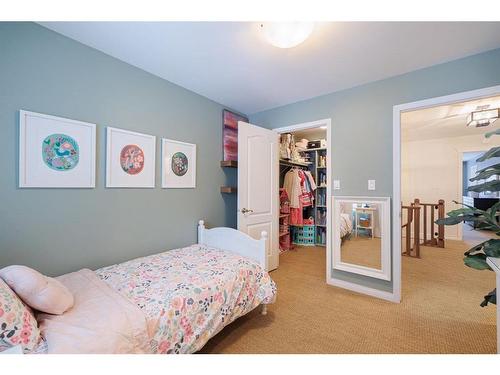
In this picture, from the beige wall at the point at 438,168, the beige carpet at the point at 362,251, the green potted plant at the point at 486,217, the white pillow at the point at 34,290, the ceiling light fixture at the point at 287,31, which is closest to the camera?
the white pillow at the point at 34,290

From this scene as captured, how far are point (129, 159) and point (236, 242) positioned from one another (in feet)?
4.15

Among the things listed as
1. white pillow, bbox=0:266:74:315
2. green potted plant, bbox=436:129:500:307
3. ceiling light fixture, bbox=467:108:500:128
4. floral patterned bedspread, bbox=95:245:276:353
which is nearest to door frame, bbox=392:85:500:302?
green potted plant, bbox=436:129:500:307

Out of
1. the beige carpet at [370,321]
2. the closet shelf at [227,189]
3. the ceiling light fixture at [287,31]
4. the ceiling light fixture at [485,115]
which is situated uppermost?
the ceiling light fixture at [287,31]

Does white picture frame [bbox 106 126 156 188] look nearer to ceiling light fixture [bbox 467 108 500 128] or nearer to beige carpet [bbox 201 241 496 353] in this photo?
beige carpet [bbox 201 241 496 353]

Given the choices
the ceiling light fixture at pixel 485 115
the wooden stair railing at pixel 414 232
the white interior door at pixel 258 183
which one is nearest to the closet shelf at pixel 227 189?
the white interior door at pixel 258 183

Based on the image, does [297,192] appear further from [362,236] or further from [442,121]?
[442,121]

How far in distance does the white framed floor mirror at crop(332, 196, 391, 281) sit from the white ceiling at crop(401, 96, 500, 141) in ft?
4.59

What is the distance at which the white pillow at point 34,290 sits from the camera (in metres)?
1.01

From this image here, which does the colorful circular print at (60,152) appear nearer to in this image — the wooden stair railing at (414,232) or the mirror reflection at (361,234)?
the mirror reflection at (361,234)

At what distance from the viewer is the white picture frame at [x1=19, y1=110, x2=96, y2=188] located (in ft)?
4.74

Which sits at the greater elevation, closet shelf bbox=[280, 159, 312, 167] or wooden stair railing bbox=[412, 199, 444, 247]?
closet shelf bbox=[280, 159, 312, 167]

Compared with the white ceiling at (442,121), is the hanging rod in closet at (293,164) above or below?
below

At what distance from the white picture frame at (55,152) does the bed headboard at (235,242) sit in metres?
1.19
